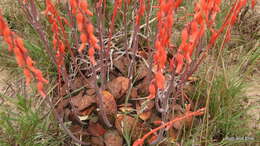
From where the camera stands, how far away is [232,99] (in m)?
1.70

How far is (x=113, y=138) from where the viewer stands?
1.57 meters

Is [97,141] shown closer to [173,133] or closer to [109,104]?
[109,104]

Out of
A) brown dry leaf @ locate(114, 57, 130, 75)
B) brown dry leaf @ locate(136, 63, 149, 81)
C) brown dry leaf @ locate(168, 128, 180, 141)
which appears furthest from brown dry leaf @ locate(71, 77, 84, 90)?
brown dry leaf @ locate(168, 128, 180, 141)

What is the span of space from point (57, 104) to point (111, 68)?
38 cm

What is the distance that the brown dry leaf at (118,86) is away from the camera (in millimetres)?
1681

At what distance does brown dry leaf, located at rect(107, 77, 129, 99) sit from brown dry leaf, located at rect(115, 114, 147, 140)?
0.50 feet

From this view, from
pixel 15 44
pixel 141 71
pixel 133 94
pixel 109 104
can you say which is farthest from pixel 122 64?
pixel 15 44

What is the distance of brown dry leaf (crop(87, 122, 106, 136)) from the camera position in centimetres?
160

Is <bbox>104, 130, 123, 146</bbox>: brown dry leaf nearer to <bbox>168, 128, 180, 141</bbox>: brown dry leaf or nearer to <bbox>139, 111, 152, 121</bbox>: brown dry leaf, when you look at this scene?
<bbox>139, 111, 152, 121</bbox>: brown dry leaf

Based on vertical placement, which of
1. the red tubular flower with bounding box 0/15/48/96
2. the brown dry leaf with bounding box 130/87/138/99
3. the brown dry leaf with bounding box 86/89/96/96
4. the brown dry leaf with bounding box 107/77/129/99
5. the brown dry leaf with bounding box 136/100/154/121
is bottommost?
the brown dry leaf with bounding box 136/100/154/121

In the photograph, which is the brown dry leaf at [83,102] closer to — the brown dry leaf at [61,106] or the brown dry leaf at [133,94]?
the brown dry leaf at [61,106]

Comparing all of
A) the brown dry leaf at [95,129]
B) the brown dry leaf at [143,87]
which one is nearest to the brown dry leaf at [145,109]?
the brown dry leaf at [143,87]

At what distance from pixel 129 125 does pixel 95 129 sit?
0.63 feet

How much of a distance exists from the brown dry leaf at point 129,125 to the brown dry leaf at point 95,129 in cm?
9
